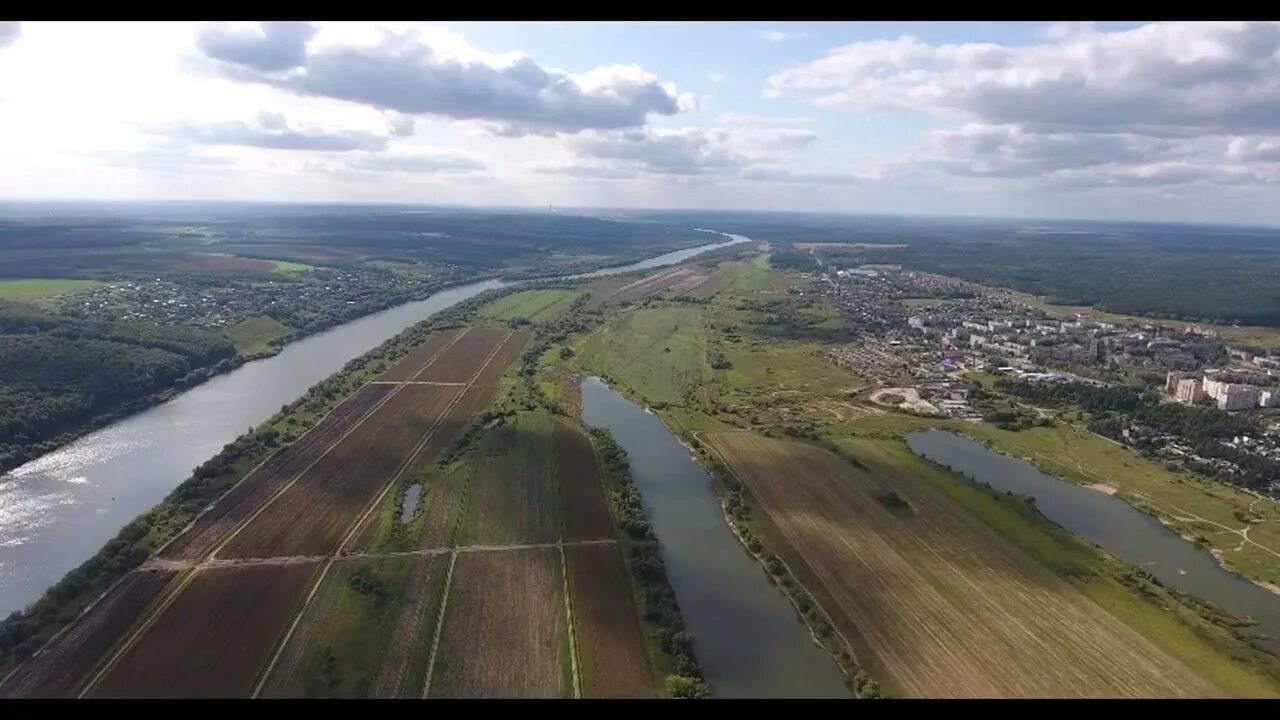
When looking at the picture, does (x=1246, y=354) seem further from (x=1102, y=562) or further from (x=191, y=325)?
(x=191, y=325)

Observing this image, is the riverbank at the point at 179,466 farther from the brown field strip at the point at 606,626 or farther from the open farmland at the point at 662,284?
the open farmland at the point at 662,284

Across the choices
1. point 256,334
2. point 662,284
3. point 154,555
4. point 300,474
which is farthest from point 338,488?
point 662,284

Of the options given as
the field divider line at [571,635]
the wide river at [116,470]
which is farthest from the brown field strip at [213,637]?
the field divider line at [571,635]

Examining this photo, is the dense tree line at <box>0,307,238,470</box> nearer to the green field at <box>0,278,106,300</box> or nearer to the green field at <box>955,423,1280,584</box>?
the green field at <box>0,278,106,300</box>

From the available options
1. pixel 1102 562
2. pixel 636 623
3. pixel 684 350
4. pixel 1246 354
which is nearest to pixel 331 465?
pixel 636 623
